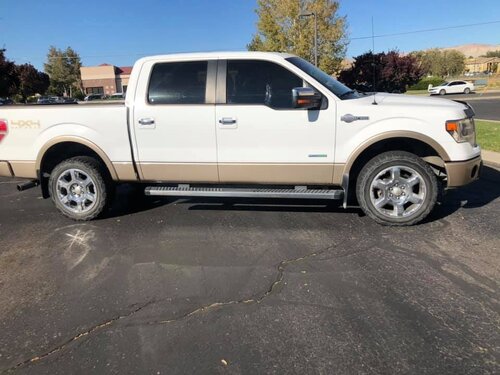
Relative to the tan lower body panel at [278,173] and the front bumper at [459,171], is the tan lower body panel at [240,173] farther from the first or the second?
the front bumper at [459,171]

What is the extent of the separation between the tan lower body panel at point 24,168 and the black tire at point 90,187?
0.25m

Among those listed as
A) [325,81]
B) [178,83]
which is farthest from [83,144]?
[325,81]

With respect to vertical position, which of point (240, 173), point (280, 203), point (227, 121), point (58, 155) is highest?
point (227, 121)

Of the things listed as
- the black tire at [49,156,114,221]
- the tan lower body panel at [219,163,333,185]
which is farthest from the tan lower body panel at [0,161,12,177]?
the tan lower body panel at [219,163,333,185]

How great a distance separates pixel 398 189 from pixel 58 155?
4359 millimetres

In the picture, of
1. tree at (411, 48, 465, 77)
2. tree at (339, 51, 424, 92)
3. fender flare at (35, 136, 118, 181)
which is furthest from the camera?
tree at (411, 48, 465, 77)

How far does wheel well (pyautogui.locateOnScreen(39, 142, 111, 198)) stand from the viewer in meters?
5.89

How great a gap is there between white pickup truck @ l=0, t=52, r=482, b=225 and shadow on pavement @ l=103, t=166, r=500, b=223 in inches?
21.3

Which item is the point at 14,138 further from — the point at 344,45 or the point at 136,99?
the point at 344,45

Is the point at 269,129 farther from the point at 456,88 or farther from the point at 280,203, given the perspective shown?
the point at 456,88

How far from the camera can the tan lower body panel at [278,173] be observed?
17.3ft

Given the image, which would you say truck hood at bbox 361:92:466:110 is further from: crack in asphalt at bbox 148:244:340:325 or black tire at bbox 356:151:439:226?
crack in asphalt at bbox 148:244:340:325

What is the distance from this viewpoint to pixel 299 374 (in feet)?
8.95

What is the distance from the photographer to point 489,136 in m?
11.6
